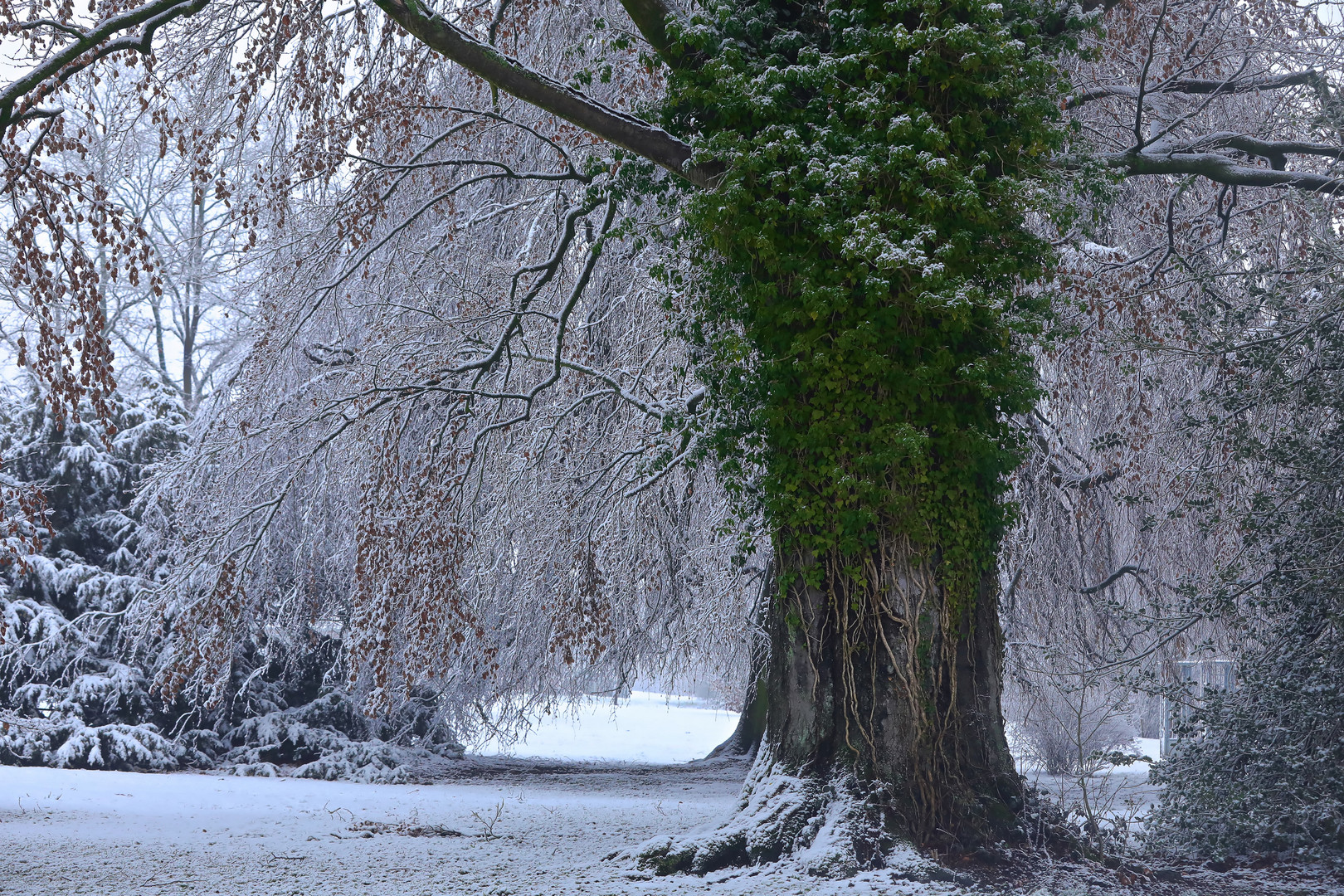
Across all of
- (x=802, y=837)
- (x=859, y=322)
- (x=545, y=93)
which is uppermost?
(x=545, y=93)

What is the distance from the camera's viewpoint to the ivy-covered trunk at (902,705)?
17.6 feet

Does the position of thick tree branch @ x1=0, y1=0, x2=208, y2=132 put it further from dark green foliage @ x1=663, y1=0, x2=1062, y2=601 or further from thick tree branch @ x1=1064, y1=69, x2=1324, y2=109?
thick tree branch @ x1=1064, y1=69, x2=1324, y2=109

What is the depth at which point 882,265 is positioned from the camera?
5289mm

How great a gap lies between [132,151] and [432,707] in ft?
22.6

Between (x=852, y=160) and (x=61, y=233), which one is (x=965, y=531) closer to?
(x=852, y=160)

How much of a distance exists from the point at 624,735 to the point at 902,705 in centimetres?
1812

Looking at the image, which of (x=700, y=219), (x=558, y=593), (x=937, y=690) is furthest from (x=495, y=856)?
(x=700, y=219)

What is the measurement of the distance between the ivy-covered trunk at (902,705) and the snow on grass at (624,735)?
757cm

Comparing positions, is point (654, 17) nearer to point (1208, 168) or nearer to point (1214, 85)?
point (1208, 168)

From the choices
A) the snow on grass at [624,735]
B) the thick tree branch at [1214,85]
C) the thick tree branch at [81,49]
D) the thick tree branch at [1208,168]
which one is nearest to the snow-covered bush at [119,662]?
the snow on grass at [624,735]

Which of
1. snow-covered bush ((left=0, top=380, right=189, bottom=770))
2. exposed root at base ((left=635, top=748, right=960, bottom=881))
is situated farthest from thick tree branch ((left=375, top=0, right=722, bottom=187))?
snow-covered bush ((left=0, top=380, right=189, bottom=770))

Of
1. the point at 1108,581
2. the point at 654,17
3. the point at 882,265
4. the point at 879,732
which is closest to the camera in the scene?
the point at 882,265

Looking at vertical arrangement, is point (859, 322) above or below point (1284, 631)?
above

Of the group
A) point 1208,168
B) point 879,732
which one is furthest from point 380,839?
point 1208,168
